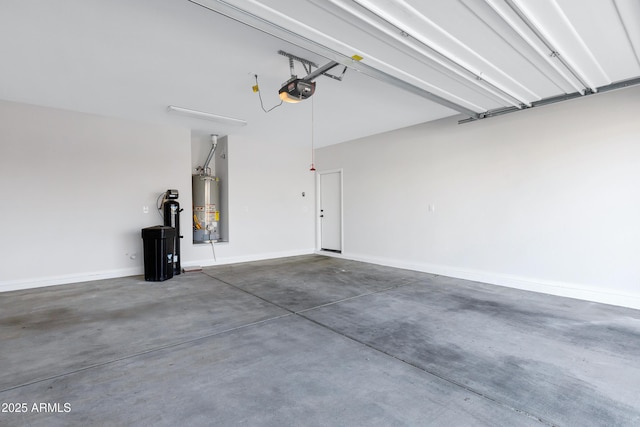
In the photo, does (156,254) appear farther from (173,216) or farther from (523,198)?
(523,198)

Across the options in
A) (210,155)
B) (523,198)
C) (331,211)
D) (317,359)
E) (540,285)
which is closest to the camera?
(317,359)

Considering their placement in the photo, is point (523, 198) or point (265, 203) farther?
point (265, 203)

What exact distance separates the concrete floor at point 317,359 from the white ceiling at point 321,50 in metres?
Result: 2.57

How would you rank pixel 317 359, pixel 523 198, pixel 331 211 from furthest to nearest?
1. pixel 331 211
2. pixel 523 198
3. pixel 317 359

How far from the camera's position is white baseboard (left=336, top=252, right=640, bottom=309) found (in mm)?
3697

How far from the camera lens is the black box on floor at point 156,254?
498 cm

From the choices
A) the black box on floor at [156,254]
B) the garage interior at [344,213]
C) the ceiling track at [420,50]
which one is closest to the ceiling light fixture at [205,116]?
the garage interior at [344,213]

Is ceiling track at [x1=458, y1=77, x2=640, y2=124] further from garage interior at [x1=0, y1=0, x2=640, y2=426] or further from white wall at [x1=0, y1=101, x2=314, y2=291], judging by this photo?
white wall at [x1=0, y1=101, x2=314, y2=291]

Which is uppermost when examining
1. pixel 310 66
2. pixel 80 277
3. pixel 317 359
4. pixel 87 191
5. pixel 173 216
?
pixel 310 66

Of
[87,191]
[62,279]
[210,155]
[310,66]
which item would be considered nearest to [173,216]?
[87,191]

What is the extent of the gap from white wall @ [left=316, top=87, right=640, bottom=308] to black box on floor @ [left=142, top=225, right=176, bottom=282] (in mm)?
4022

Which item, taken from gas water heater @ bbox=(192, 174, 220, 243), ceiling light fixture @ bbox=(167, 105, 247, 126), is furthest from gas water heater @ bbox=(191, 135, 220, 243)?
ceiling light fixture @ bbox=(167, 105, 247, 126)

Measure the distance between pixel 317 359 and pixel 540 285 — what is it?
367 centimetres

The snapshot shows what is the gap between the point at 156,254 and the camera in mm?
4984
